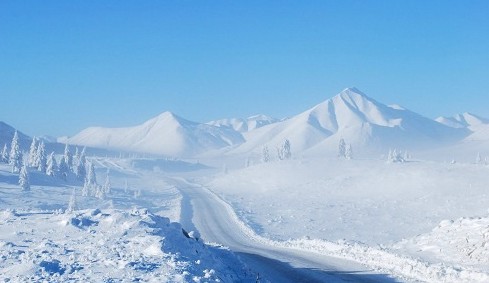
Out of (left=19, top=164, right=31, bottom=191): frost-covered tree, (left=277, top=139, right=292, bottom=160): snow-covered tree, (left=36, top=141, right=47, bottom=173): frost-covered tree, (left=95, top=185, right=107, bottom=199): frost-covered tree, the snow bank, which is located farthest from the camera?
(left=277, top=139, right=292, bottom=160): snow-covered tree

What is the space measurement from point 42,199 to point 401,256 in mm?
88531

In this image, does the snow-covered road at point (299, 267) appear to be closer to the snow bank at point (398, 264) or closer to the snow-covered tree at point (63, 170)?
the snow bank at point (398, 264)

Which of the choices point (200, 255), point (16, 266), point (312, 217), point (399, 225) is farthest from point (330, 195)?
point (16, 266)

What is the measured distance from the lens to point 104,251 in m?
19.7

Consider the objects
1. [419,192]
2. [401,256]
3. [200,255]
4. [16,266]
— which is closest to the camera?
[16,266]

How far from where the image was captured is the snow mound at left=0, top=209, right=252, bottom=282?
16.6m

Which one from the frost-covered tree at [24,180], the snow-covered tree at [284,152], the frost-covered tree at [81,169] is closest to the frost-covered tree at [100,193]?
the frost-covered tree at [24,180]

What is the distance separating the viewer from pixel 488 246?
25.2 metres

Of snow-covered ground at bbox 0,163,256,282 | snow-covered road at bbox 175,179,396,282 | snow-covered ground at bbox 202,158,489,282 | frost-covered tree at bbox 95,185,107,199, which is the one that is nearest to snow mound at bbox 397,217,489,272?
snow-covered ground at bbox 202,158,489,282

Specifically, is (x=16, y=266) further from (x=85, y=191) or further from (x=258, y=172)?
(x=258, y=172)

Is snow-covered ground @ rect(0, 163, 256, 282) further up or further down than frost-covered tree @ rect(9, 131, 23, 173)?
further down

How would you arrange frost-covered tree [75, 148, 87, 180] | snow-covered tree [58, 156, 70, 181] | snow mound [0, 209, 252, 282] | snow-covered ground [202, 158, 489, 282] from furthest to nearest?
frost-covered tree [75, 148, 87, 180]
snow-covered tree [58, 156, 70, 181]
snow-covered ground [202, 158, 489, 282]
snow mound [0, 209, 252, 282]

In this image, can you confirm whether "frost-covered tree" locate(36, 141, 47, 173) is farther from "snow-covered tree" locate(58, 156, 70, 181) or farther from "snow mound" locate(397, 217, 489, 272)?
"snow mound" locate(397, 217, 489, 272)

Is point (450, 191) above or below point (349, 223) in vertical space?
above
